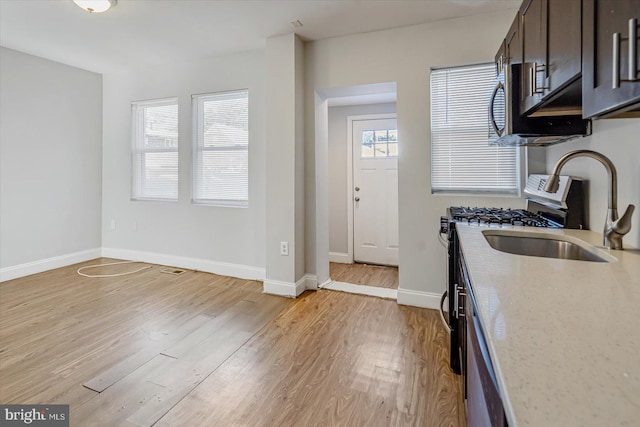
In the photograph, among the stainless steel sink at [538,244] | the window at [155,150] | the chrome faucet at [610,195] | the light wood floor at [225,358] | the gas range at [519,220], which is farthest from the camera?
the window at [155,150]

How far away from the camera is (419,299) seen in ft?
9.83

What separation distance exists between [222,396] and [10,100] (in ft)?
13.5

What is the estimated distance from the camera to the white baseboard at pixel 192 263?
12.5 feet

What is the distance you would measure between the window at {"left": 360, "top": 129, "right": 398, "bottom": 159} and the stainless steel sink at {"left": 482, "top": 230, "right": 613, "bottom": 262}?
9.37ft

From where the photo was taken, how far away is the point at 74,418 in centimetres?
160

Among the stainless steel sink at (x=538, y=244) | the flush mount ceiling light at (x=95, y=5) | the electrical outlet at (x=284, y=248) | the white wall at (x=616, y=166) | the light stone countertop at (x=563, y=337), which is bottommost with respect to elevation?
the electrical outlet at (x=284, y=248)

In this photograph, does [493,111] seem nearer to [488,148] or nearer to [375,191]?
[488,148]

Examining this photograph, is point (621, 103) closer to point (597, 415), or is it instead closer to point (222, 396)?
point (597, 415)

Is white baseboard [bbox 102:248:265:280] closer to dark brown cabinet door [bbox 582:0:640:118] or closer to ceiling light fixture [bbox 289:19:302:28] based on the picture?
ceiling light fixture [bbox 289:19:302:28]

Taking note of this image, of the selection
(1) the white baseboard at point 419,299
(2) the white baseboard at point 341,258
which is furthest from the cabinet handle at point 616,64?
(2) the white baseboard at point 341,258

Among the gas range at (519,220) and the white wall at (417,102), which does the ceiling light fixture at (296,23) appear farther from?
the gas range at (519,220)

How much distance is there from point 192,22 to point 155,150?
1.92 meters

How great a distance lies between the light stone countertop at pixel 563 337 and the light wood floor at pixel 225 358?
1.00 m

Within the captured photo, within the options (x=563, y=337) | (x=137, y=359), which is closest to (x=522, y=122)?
(x=563, y=337)
